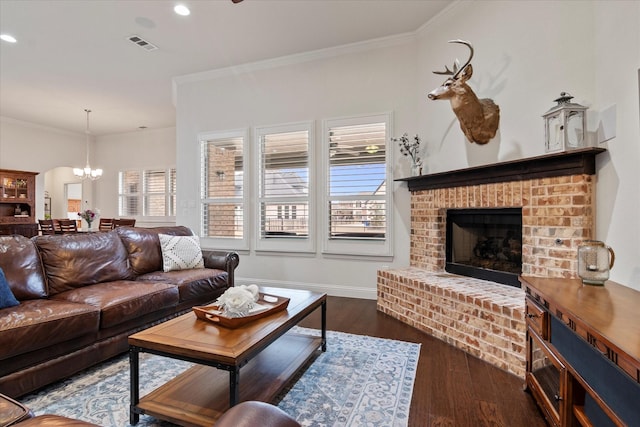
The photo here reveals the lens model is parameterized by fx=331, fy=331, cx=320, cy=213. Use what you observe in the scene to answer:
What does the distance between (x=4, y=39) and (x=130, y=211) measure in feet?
15.9

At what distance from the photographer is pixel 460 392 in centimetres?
204

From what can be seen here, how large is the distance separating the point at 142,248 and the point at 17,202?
611cm

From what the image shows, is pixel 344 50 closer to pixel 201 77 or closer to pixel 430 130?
pixel 430 130

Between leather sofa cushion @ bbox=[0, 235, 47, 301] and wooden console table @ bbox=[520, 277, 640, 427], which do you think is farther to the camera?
leather sofa cushion @ bbox=[0, 235, 47, 301]

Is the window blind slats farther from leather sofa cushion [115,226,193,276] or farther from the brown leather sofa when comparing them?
leather sofa cushion [115,226,193,276]

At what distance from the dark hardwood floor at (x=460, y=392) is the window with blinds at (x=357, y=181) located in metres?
1.55

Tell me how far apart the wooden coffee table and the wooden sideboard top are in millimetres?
1376

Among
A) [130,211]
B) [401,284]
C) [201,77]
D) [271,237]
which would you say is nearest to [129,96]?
[201,77]

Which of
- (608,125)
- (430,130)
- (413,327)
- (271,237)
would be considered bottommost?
(413,327)

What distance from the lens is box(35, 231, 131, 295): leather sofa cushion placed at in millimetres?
2664

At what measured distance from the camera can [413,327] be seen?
3201mm

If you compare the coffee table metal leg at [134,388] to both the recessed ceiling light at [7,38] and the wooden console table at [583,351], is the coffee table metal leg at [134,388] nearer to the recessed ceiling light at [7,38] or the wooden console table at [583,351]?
the wooden console table at [583,351]

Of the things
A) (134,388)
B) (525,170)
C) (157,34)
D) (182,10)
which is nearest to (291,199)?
(182,10)

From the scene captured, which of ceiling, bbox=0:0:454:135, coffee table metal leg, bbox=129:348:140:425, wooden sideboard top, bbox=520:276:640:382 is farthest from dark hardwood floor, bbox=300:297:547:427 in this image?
ceiling, bbox=0:0:454:135
